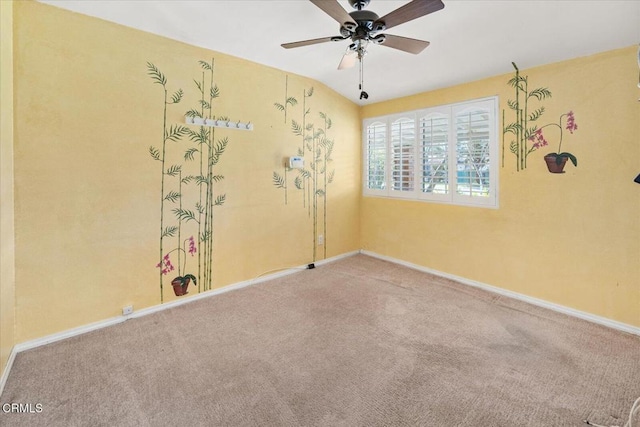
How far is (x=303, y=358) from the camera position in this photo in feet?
7.22

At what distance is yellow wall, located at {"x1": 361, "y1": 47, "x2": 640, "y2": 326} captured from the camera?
8.29 ft

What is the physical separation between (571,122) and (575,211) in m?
0.80

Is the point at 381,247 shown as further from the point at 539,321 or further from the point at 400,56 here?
the point at 400,56

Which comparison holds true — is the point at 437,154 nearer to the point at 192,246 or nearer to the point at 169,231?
the point at 192,246

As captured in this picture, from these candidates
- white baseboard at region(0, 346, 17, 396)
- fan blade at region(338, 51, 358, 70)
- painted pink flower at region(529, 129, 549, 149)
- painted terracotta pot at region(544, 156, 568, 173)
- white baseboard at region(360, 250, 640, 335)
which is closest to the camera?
white baseboard at region(0, 346, 17, 396)

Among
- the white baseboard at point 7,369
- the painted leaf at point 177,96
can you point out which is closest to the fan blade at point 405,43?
the painted leaf at point 177,96

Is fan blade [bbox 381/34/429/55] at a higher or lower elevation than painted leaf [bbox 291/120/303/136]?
higher

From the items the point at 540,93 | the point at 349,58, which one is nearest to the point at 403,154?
the point at 540,93

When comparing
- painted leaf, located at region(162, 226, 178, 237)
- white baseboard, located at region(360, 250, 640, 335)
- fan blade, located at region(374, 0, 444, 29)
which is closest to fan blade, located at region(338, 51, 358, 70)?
fan blade, located at region(374, 0, 444, 29)

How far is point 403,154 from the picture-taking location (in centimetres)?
416

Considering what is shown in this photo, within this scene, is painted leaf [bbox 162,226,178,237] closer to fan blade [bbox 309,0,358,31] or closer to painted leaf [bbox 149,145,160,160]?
painted leaf [bbox 149,145,160,160]

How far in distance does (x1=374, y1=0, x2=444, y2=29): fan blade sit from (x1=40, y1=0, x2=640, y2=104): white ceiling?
457 mm

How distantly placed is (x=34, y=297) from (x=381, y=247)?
12.5ft

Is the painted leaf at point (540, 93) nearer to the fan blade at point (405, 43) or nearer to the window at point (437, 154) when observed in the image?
the window at point (437, 154)
